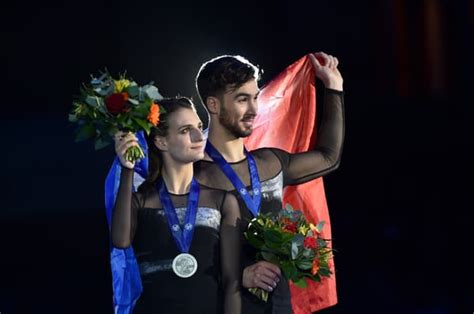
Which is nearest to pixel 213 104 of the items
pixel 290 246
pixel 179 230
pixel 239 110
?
pixel 239 110

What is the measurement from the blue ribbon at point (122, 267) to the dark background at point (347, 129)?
6.48 feet

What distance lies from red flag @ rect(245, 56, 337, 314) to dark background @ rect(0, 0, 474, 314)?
133cm

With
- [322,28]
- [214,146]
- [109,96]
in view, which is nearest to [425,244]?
[322,28]

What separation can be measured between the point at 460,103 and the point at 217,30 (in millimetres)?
1699

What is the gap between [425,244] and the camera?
7.16 m

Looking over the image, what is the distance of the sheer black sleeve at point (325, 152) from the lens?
189 inches

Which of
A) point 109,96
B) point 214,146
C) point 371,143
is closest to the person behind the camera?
point 109,96

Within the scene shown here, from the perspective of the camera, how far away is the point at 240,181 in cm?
456

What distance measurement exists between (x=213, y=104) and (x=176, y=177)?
0.42m

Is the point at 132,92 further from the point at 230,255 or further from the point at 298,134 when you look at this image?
the point at 298,134

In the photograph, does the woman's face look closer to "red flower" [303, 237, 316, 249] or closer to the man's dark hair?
the man's dark hair

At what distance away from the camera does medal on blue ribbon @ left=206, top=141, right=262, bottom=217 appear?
4.53m

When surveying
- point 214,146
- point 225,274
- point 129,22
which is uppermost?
point 129,22

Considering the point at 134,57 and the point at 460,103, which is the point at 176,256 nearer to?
the point at 134,57
